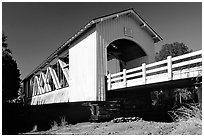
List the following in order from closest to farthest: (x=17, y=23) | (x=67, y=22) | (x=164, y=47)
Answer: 1. (x=17, y=23)
2. (x=67, y=22)
3. (x=164, y=47)

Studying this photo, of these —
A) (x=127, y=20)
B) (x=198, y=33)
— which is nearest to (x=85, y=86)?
(x=127, y=20)

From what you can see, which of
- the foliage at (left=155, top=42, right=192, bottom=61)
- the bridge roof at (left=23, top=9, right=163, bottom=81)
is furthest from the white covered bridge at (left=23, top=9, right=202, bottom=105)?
the foliage at (left=155, top=42, right=192, bottom=61)

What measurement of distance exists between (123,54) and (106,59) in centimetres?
470

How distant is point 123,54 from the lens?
16.5m

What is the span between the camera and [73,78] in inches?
550

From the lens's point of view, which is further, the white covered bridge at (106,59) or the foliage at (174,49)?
the foliage at (174,49)

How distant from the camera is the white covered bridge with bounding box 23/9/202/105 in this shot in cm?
1050

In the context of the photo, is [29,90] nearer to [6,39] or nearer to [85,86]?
[6,39]

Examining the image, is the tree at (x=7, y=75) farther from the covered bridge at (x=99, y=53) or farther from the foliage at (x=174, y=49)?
the foliage at (x=174, y=49)

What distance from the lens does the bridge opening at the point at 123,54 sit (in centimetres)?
1511

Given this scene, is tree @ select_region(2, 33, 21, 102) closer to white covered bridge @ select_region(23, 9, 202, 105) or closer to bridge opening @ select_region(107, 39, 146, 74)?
→ white covered bridge @ select_region(23, 9, 202, 105)

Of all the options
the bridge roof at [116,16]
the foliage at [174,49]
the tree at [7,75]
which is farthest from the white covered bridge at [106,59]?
the foliage at [174,49]

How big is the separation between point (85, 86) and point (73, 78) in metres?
1.81

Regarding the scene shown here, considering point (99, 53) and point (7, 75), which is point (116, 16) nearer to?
point (99, 53)
